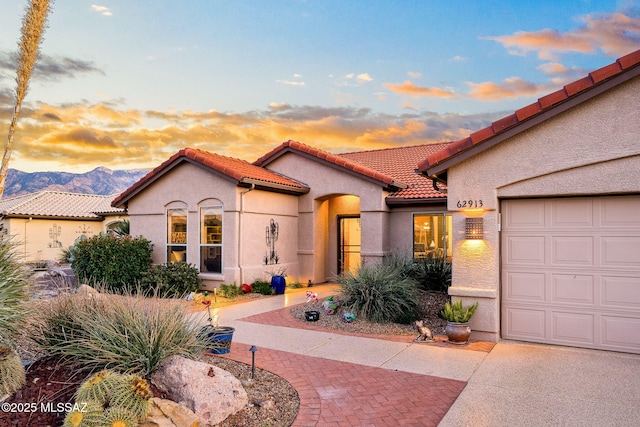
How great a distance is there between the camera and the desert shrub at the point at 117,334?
468 cm

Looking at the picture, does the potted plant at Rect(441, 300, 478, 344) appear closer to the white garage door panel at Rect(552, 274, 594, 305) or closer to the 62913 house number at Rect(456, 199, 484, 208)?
the white garage door panel at Rect(552, 274, 594, 305)

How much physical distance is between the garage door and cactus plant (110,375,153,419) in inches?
251

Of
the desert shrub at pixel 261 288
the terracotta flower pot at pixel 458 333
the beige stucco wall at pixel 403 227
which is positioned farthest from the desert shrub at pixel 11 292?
the beige stucco wall at pixel 403 227

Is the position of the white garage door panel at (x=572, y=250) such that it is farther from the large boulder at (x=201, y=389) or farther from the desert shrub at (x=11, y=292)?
the desert shrub at (x=11, y=292)

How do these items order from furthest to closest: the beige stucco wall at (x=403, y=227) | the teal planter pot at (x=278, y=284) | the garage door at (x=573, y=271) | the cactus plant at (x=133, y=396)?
the beige stucco wall at (x=403, y=227) → the teal planter pot at (x=278, y=284) → the garage door at (x=573, y=271) → the cactus plant at (x=133, y=396)

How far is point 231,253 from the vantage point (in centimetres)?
1354

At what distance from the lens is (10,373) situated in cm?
432

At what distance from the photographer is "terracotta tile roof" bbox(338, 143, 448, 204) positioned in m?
14.6

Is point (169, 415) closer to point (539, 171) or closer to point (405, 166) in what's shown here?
point (539, 171)


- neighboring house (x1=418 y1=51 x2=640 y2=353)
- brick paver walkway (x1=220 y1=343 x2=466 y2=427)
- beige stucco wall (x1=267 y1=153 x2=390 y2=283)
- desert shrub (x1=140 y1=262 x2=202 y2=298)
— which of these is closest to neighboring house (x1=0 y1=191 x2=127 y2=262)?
desert shrub (x1=140 y1=262 x2=202 y2=298)

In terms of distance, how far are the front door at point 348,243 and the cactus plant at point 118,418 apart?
13526 millimetres

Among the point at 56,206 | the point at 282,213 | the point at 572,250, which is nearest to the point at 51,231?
the point at 56,206

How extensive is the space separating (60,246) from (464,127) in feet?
83.7

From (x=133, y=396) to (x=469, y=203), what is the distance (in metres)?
6.40
